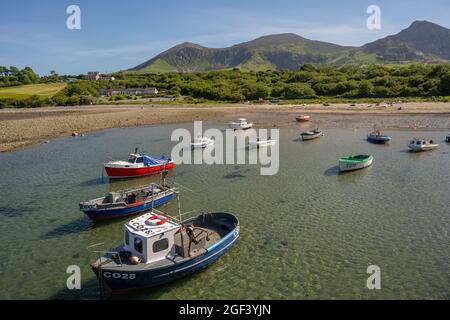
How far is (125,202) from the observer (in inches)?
996

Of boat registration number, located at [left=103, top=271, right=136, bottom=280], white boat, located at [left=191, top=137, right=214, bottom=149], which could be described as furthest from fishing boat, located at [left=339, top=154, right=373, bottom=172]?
boat registration number, located at [left=103, top=271, right=136, bottom=280]

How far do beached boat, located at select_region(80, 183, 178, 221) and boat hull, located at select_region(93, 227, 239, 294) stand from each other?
20.5 feet

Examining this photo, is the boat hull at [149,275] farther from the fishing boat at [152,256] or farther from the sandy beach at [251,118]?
the sandy beach at [251,118]

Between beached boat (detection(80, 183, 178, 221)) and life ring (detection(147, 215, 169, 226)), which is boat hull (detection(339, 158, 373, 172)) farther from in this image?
life ring (detection(147, 215, 169, 226))

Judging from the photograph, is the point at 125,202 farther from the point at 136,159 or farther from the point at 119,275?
the point at 136,159

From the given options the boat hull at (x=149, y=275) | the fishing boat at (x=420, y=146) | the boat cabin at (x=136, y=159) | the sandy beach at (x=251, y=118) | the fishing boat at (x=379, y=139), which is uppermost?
the sandy beach at (x=251, y=118)

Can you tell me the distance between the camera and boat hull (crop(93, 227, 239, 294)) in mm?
15969

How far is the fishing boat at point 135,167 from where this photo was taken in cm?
3466

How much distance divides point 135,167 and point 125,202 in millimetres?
10281

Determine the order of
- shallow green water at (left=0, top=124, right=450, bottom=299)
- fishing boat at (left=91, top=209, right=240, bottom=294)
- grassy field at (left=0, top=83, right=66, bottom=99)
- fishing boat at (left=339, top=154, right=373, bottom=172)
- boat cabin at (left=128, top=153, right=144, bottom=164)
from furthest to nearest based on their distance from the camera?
grassy field at (left=0, top=83, right=66, bottom=99) → boat cabin at (left=128, top=153, right=144, bottom=164) → fishing boat at (left=339, top=154, right=373, bottom=172) → shallow green water at (left=0, top=124, right=450, bottom=299) → fishing boat at (left=91, top=209, right=240, bottom=294)

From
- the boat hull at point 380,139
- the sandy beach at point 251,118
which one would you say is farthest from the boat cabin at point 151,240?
the sandy beach at point 251,118

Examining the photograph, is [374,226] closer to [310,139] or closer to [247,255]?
[247,255]

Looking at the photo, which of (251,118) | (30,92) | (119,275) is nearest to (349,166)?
(119,275)
